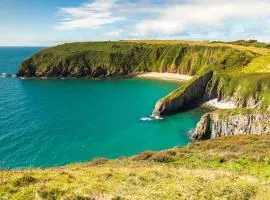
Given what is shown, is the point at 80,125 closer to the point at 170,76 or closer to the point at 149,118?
the point at 149,118

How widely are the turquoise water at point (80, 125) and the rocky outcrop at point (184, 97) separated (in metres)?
4.26

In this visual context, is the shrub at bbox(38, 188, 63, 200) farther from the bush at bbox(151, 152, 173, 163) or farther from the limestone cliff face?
the limestone cliff face

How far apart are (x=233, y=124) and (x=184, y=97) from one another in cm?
3870

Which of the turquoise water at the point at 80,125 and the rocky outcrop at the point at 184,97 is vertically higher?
the rocky outcrop at the point at 184,97

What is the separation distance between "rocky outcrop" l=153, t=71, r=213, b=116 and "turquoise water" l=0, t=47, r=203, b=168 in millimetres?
4261

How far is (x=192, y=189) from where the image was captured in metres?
21.7

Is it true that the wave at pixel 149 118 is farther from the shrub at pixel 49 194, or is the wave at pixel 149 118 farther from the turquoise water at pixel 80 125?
the shrub at pixel 49 194

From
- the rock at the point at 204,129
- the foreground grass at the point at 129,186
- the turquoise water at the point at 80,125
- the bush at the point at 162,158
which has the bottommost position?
the turquoise water at the point at 80,125

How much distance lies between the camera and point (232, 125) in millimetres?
79875

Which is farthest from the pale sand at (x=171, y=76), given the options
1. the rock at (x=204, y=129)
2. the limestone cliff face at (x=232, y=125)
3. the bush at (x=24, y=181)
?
the bush at (x=24, y=181)

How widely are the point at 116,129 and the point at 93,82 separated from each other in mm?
92814

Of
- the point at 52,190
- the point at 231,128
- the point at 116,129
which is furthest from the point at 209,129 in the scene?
the point at 52,190

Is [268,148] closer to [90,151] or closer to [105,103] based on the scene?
[90,151]

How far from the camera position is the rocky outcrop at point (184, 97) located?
109m
